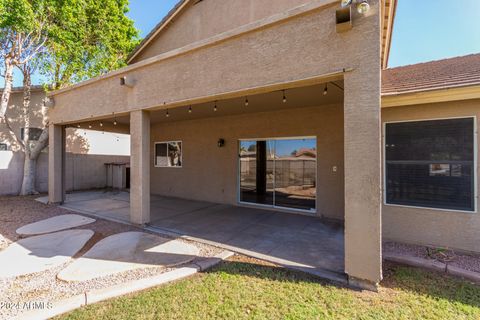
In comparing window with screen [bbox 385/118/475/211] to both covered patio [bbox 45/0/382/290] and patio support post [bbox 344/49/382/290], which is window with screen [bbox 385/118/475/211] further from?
patio support post [bbox 344/49/382/290]

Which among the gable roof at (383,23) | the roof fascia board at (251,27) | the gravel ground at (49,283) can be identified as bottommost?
the gravel ground at (49,283)

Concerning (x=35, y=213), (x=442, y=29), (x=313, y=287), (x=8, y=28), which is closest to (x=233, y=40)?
(x=313, y=287)

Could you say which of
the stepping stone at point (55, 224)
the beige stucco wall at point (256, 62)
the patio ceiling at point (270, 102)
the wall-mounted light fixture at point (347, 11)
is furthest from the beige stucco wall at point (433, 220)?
the stepping stone at point (55, 224)

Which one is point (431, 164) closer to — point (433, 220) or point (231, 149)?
point (433, 220)

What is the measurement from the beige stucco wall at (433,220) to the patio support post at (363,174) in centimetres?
232

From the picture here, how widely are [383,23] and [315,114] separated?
295 cm

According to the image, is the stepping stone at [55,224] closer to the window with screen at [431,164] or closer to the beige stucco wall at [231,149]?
the beige stucco wall at [231,149]

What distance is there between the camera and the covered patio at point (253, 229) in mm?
4359

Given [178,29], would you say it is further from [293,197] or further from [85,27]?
[293,197]

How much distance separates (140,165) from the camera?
608 cm

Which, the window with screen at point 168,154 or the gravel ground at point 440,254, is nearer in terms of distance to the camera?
the gravel ground at point 440,254

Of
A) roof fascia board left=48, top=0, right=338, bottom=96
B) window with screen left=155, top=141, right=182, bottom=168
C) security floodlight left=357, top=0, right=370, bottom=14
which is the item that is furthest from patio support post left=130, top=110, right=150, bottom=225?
security floodlight left=357, top=0, right=370, bottom=14

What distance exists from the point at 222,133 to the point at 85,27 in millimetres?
8071

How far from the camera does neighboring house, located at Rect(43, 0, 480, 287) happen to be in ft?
11.2
